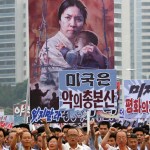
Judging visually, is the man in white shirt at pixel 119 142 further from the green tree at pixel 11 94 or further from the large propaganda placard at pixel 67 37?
the green tree at pixel 11 94

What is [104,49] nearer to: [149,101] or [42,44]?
[42,44]

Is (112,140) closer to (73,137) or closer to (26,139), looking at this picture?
(73,137)

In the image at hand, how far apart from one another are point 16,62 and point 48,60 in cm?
10091

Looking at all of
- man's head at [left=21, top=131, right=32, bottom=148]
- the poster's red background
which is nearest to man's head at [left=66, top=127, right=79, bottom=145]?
man's head at [left=21, top=131, right=32, bottom=148]

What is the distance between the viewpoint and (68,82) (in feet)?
58.6

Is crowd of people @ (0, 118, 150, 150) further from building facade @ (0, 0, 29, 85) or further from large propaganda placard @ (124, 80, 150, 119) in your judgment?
building facade @ (0, 0, 29, 85)

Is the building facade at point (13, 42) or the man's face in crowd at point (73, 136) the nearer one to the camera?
the man's face in crowd at point (73, 136)

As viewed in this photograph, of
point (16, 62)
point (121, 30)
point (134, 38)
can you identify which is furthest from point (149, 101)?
point (134, 38)

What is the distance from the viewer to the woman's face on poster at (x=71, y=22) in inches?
1153

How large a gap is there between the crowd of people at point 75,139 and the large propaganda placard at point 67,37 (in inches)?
427

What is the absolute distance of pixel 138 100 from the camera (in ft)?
78.2

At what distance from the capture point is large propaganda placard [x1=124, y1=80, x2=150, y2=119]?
2334 centimetres

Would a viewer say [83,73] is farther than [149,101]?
No

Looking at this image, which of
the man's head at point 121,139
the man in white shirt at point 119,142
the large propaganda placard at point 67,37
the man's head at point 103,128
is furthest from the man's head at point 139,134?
the large propaganda placard at point 67,37
